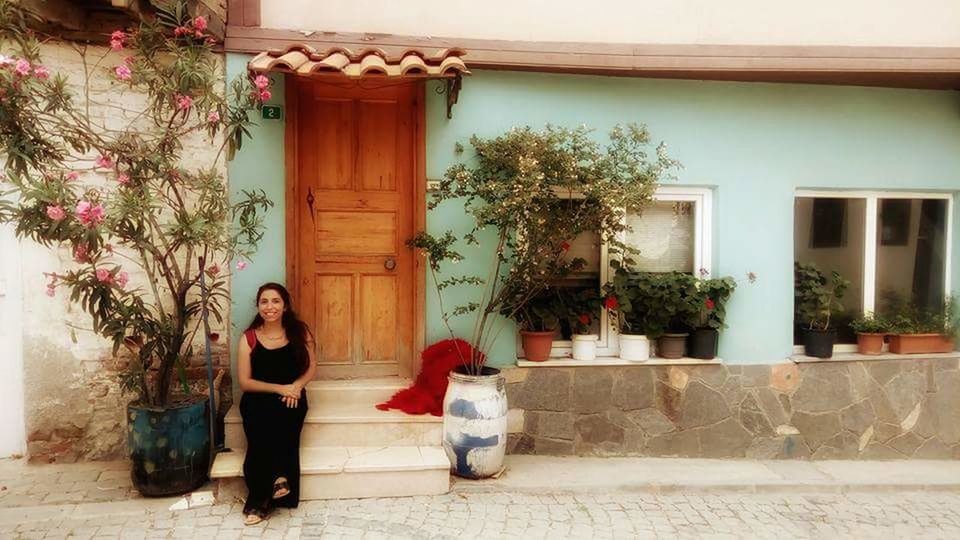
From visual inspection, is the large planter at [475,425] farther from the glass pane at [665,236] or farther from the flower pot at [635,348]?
the glass pane at [665,236]

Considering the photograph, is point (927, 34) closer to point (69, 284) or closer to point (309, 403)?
point (309, 403)

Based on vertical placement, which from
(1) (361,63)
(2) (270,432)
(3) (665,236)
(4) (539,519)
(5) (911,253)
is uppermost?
(1) (361,63)

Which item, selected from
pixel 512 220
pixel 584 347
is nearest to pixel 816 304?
pixel 584 347

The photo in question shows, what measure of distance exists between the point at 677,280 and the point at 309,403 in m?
3.06

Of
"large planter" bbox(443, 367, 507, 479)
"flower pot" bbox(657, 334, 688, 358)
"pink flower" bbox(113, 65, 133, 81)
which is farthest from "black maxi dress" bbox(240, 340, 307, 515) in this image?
"flower pot" bbox(657, 334, 688, 358)

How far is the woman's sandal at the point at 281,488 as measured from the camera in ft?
14.6

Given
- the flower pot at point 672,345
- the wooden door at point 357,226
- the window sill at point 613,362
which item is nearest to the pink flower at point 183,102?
the wooden door at point 357,226

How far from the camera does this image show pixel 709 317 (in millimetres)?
5875

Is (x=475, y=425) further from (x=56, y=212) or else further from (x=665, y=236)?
(x=56, y=212)

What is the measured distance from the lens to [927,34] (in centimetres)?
605

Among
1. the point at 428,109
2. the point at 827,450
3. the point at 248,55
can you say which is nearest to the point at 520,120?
the point at 428,109

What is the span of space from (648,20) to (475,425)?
140 inches

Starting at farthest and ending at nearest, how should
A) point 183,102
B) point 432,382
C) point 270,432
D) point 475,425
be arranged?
point 432,382 < point 475,425 < point 270,432 < point 183,102

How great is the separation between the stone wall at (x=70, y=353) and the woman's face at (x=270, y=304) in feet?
3.61
